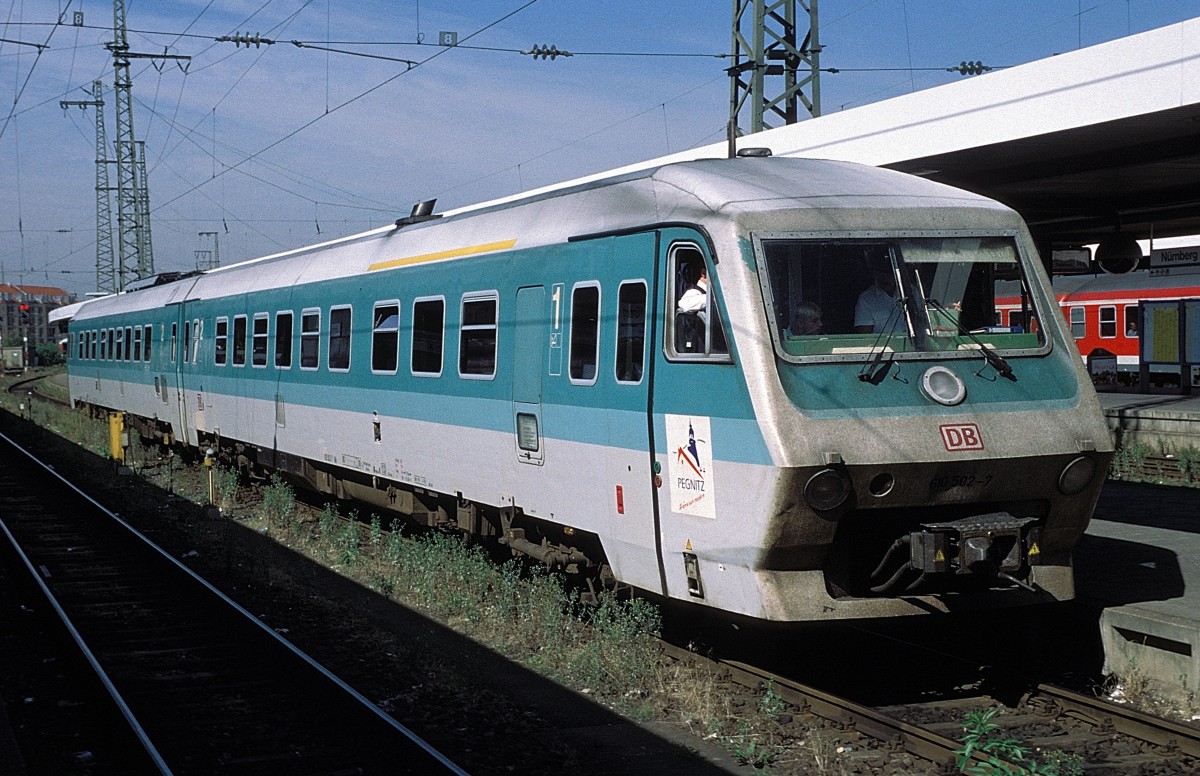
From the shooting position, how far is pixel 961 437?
7438 mm

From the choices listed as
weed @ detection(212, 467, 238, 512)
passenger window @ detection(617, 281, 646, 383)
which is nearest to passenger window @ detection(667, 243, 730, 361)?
passenger window @ detection(617, 281, 646, 383)

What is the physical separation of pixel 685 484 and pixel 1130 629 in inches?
124

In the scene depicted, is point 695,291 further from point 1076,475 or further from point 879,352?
point 1076,475

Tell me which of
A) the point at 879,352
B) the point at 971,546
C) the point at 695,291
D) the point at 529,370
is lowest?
the point at 971,546

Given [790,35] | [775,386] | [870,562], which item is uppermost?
[790,35]

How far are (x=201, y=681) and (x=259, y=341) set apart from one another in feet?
30.0

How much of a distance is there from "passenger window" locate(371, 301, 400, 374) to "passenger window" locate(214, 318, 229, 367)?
21.9ft

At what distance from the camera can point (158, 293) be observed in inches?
980

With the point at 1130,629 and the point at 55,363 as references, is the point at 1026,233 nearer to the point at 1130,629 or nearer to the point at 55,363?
the point at 1130,629

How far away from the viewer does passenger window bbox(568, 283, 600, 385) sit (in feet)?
29.4

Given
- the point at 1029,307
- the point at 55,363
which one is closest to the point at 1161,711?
the point at 1029,307

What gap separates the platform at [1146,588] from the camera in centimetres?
796

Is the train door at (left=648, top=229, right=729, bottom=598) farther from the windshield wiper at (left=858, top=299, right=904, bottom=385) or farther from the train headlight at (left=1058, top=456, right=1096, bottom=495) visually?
the train headlight at (left=1058, top=456, right=1096, bottom=495)

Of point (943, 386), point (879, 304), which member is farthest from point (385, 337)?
point (943, 386)
